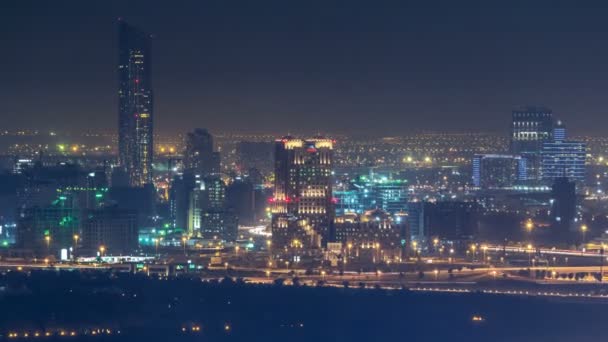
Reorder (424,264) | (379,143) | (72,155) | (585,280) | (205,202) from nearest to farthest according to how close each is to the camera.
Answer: (585,280)
(424,264)
(205,202)
(72,155)
(379,143)

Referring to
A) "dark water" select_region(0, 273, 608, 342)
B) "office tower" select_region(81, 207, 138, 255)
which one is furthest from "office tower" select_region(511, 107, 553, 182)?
"dark water" select_region(0, 273, 608, 342)

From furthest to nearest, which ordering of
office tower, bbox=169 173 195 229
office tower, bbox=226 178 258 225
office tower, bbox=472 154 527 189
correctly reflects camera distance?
office tower, bbox=472 154 527 189 < office tower, bbox=226 178 258 225 < office tower, bbox=169 173 195 229

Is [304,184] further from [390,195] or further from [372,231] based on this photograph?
[390,195]

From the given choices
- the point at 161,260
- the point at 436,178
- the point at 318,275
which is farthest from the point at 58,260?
the point at 436,178

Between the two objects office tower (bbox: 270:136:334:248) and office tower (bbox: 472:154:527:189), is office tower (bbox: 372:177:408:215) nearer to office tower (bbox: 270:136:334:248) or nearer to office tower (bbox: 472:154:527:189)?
office tower (bbox: 270:136:334:248)

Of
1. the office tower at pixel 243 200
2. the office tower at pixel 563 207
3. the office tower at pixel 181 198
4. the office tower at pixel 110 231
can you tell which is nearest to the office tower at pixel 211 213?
the office tower at pixel 181 198

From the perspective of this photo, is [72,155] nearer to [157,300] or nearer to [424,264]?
[424,264]

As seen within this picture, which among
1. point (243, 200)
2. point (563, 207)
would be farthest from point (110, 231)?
point (563, 207)
